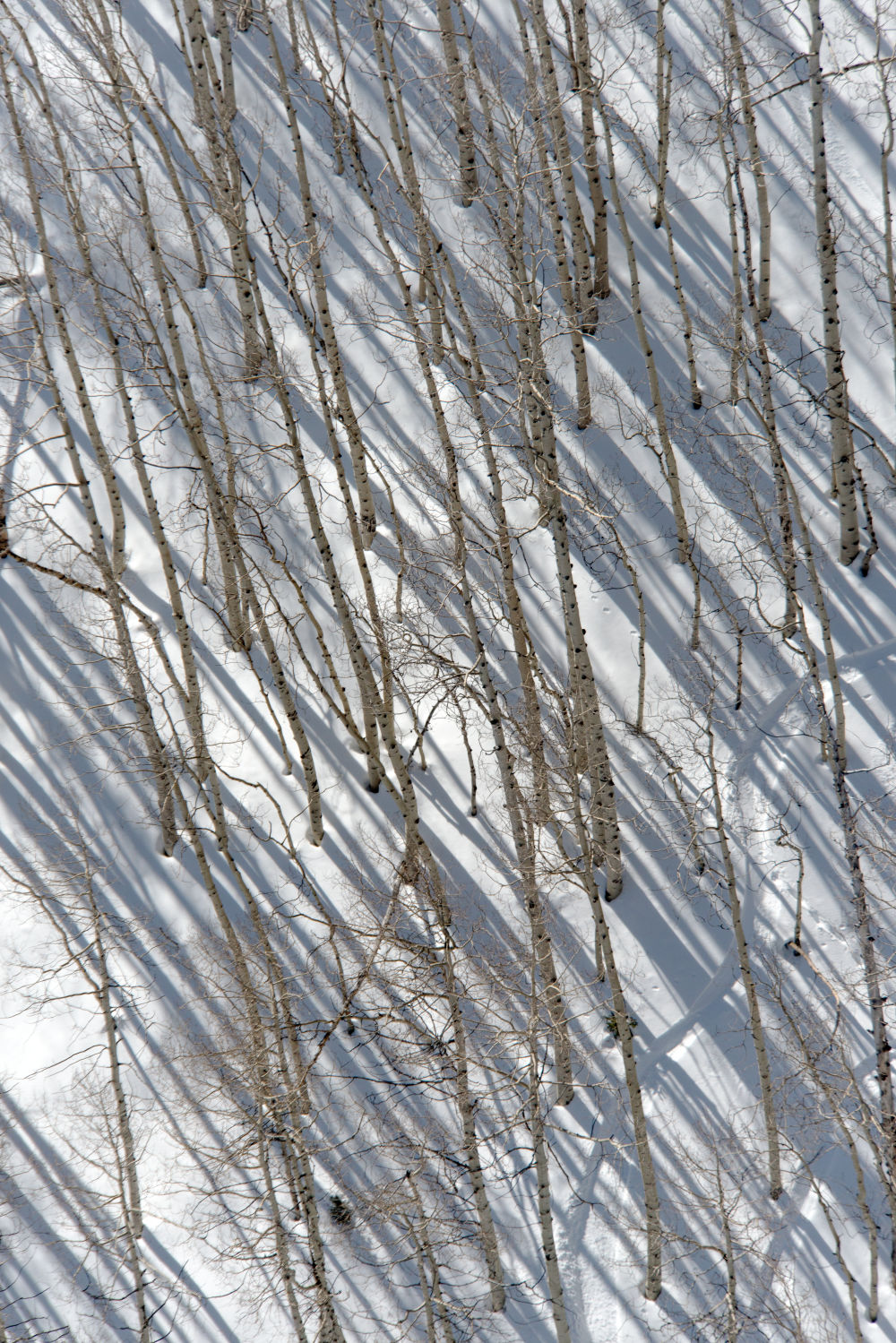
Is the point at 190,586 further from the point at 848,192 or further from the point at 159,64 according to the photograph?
the point at 848,192

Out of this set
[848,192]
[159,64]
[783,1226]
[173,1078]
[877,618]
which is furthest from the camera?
[159,64]

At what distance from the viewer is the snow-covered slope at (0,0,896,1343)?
15.7m

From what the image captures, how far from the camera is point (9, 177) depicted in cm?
2256

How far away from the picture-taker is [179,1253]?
1627 cm

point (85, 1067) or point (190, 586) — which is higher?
point (190, 586)

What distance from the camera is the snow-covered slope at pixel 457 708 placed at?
51.5ft

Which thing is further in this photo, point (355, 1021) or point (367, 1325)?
point (355, 1021)

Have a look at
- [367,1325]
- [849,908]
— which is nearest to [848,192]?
[849,908]

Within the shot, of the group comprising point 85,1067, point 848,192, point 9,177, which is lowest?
point 85,1067

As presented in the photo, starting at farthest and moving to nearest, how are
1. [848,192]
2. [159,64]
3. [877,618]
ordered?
[159,64]
[848,192]
[877,618]

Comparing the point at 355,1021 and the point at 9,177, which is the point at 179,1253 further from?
the point at 9,177

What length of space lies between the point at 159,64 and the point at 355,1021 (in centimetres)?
2023

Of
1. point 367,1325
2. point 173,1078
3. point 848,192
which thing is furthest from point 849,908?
point 848,192

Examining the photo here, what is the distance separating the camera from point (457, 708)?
17938 millimetres
